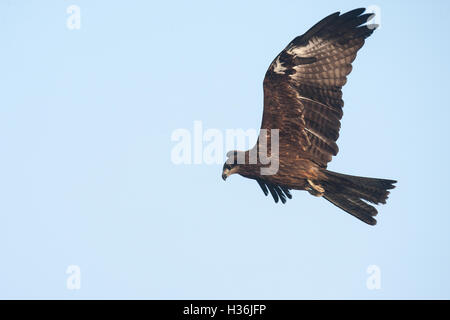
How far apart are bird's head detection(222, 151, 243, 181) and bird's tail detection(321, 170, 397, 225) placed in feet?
4.23

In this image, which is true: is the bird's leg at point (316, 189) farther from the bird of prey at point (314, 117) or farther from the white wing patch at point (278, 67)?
the white wing patch at point (278, 67)

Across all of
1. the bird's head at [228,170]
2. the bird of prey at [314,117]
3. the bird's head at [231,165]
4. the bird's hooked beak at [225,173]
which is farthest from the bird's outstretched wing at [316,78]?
the bird's hooked beak at [225,173]

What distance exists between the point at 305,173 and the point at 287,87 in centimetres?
130

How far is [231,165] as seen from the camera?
1330 centimetres

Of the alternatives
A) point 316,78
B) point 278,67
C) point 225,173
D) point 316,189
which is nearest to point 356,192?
point 316,189

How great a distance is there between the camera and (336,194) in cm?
1332

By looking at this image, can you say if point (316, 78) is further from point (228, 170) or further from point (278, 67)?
point (228, 170)

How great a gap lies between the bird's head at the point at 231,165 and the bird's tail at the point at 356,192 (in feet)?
4.23

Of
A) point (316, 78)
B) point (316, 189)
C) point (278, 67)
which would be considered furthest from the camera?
point (316, 189)

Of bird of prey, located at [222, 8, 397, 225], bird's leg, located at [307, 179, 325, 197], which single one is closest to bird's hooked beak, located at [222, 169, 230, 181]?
bird of prey, located at [222, 8, 397, 225]

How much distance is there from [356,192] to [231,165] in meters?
1.85
